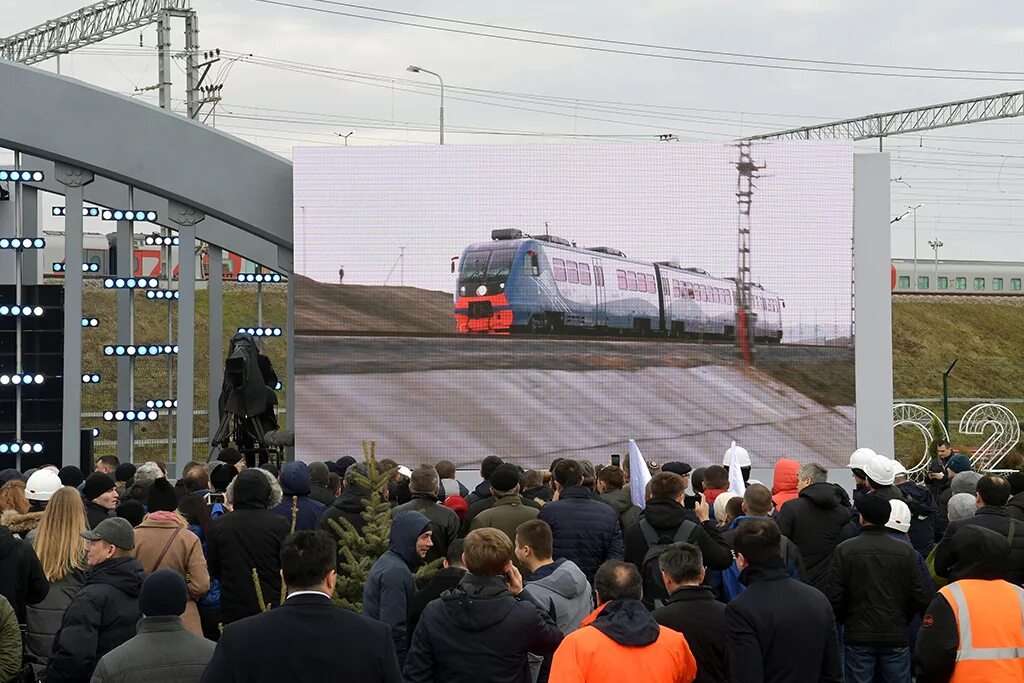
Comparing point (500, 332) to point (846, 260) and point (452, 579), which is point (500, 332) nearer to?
point (846, 260)

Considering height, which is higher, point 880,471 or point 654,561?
point 880,471

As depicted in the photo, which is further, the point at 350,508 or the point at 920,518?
the point at 920,518

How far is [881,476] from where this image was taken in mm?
8773

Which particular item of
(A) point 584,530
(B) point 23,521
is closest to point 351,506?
(A) point 584,530

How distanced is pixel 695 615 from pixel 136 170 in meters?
16.9

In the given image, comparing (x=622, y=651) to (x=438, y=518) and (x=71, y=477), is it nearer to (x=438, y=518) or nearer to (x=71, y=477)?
(x=438, y=518)

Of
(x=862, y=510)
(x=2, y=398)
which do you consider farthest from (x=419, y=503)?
(x=2, y=398)

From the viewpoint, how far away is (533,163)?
2134 centimetres

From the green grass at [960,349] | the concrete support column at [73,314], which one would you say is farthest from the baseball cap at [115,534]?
the green grass at [960,349]

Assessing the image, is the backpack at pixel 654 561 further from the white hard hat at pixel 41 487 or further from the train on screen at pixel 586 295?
the train on screen at pixel 586 295

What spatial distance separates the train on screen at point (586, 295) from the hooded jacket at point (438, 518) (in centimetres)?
1318

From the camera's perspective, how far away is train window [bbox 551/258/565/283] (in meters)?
21.2

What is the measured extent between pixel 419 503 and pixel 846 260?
48.0 feet

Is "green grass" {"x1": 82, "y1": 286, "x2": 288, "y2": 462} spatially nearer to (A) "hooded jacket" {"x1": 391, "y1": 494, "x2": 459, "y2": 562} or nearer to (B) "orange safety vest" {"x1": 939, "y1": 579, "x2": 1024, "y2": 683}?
(A) "hooded jacket" {"x1": 391, "y1": 494, "x2": 459, "y2": 562}
